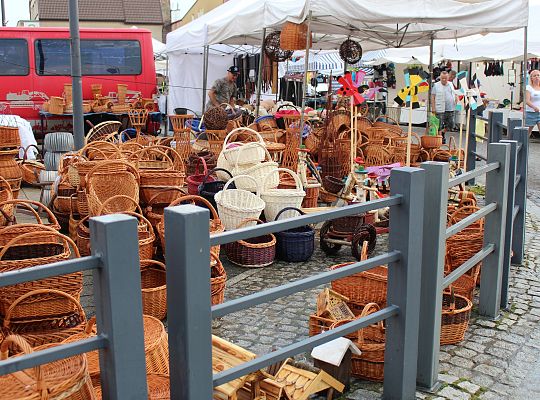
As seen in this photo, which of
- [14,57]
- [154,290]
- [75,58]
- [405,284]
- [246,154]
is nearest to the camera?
[405,284]

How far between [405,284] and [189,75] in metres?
16.6

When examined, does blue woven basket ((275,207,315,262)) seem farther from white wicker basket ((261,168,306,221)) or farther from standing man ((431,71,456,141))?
standing man ((431,71,456,141))

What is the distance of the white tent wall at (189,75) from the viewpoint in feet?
61.0

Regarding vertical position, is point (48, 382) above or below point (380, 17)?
below

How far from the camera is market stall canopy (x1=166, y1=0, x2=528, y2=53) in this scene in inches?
307

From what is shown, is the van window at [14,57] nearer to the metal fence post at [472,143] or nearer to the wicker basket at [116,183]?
the wicker basket at [116,183]

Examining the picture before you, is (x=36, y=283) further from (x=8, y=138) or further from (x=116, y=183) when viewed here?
(x=8, y=138)

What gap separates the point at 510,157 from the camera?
4.39m

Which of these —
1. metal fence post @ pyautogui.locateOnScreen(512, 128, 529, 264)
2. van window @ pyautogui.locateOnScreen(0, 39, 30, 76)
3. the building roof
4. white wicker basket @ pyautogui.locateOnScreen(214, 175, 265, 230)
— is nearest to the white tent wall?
van window @ pyautogui.locateOnScreen(0, 39, 30, 76)

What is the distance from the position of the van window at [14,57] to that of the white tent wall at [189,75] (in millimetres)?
5125

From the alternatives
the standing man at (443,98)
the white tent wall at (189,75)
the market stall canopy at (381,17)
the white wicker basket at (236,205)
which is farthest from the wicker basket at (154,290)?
the white tent wall at (189,75)

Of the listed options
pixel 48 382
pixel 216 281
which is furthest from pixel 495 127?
pixel 48 382

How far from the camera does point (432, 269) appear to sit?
127 inches

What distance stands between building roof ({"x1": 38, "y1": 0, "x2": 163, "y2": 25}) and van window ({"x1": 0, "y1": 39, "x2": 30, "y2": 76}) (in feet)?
111
